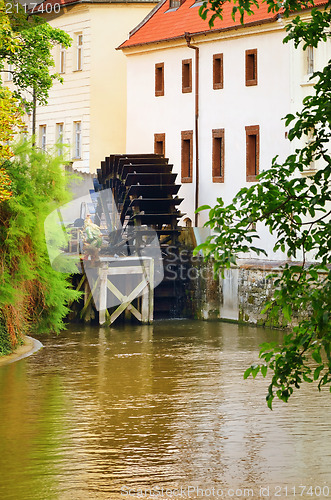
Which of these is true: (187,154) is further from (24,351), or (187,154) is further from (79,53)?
(24,351)

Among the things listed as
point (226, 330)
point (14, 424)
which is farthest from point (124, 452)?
point (226, 330)

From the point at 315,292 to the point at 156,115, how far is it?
30400mm

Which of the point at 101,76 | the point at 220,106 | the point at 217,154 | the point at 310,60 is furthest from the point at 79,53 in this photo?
the point at 310,60

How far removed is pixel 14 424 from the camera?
14023 mm

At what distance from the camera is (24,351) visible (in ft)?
68.1

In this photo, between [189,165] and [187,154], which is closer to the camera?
[189,165]

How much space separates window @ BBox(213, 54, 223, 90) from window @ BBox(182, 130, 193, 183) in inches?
75.8

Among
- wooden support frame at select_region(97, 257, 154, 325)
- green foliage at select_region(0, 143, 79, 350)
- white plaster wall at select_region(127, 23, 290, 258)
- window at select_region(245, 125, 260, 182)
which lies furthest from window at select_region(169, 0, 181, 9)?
green foliage at select_region(0, 143, 79, 350)

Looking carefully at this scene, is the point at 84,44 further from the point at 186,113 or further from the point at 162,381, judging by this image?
the point at 162,381

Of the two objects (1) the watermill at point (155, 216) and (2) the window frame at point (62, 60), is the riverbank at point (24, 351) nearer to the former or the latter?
(1) the watermill at point (155, 216)

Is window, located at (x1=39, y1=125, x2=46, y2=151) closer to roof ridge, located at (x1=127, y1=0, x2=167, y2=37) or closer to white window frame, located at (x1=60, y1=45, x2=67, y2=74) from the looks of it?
white window frame, located at (x1=60, y1=45, x2=67, y2=74)

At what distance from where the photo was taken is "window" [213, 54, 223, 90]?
3247 cm

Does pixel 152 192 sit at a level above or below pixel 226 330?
above

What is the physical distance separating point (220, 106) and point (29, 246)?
13897mm
